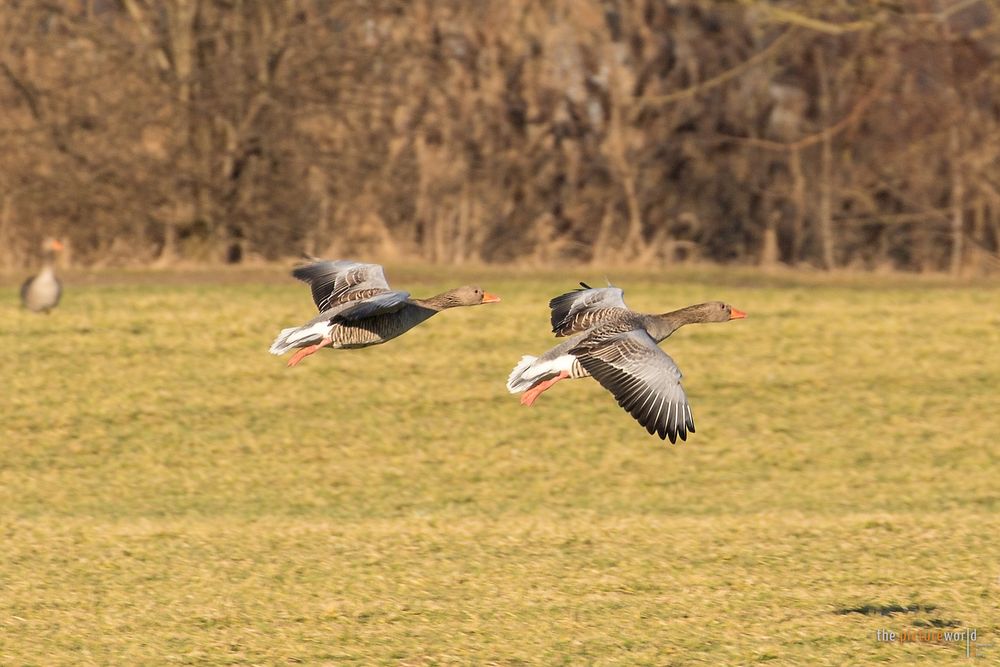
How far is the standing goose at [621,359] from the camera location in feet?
20.6

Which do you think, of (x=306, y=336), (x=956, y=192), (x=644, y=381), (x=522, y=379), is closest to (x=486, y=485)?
(x=306, y=336)

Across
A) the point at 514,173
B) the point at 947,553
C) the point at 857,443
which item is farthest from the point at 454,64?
the point at 947,553

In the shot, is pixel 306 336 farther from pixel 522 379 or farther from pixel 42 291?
pixel 42 291

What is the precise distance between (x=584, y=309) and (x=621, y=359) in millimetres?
914

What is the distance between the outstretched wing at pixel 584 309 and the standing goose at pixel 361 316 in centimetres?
36

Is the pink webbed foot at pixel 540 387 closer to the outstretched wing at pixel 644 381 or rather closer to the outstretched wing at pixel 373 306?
the outstretched wing at pixel 644 381

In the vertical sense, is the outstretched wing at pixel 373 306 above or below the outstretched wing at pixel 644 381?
above

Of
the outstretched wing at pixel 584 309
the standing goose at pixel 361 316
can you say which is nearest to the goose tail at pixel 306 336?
the standing goose at pixel 361 316

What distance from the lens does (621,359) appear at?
645 centimetres

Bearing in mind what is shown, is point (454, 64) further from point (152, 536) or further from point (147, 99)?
point (152, 536)

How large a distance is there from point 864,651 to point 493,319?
410 inches

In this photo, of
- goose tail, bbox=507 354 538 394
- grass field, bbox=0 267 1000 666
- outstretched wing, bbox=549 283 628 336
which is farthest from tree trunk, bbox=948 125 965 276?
goose tail, bbox=507 354 538 394

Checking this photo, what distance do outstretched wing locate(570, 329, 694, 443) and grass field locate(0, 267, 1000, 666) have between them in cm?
386

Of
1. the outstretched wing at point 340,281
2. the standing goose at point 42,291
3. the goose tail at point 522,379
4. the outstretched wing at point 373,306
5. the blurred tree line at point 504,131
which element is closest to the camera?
the outstretched wing at point 373,306
